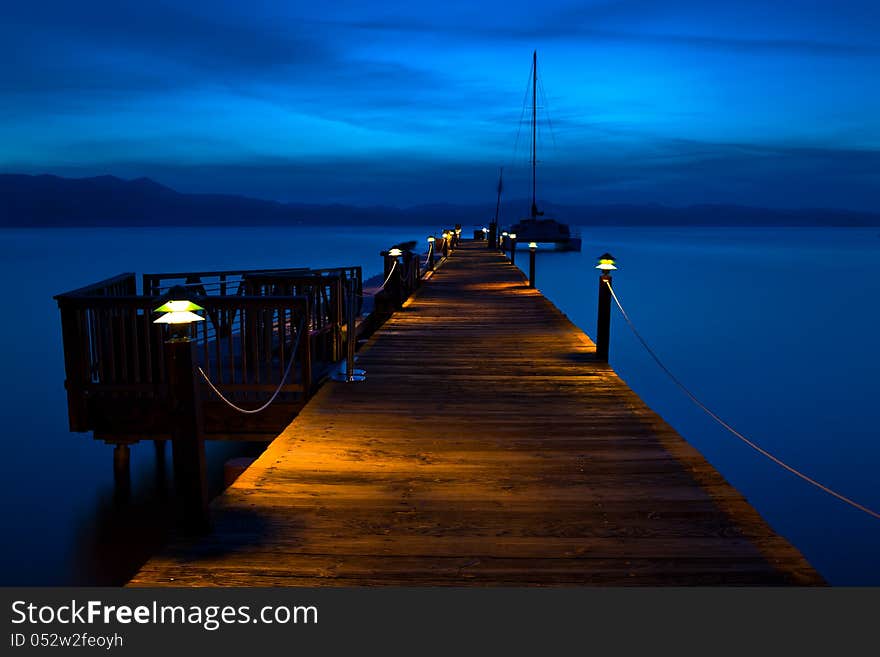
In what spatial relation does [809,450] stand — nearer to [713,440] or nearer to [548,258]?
[713,440]

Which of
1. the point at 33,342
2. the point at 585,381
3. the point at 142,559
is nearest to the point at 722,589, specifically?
the point at 585,381

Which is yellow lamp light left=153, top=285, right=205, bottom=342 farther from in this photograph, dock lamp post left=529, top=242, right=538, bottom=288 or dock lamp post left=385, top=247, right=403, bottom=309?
dock lamp post left=529, top=242, right=538, bottom=288

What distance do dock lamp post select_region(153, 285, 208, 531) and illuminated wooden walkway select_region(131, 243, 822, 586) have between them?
222 millimetres

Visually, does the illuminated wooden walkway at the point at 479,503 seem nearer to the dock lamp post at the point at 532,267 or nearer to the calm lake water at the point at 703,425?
the calm lake water at the point at 703,425

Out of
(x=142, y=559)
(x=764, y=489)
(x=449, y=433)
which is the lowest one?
(x=764, y=489)

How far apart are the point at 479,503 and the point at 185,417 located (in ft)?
6.50

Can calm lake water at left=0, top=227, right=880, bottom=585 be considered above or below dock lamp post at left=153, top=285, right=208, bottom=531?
→ below

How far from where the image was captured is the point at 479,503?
4.17 m

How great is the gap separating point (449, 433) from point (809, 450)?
12.2m

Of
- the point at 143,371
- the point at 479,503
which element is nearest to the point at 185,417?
the point at 479,503

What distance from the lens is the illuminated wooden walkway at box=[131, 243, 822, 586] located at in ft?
11.0

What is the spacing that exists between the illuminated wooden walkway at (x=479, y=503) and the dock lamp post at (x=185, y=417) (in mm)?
222

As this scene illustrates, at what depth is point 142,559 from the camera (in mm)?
8016

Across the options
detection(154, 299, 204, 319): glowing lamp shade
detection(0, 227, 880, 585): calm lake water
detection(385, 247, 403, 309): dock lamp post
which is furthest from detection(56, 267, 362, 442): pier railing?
detection(385, 247, 403, 309): dock lamp post
